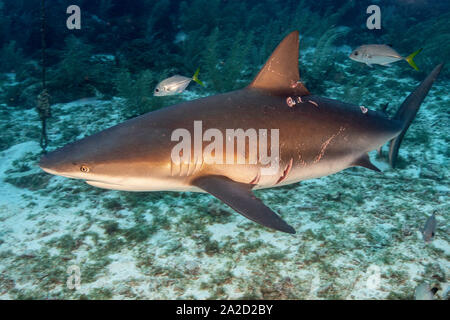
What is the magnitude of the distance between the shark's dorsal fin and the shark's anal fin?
1.17 meters

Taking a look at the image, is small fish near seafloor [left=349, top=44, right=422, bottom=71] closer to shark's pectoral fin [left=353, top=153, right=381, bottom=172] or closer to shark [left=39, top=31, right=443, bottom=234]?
shark [left=39, top=31, right=443, bottom=234]

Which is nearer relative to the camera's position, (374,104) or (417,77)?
(374,104)

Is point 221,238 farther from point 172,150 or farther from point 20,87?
point 20,87

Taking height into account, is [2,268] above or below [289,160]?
below

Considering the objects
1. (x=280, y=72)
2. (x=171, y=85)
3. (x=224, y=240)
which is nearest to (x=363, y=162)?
(x=280, y=72)

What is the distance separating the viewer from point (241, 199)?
88.3 inches

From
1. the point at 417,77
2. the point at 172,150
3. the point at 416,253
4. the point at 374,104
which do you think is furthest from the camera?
the point at 417,77

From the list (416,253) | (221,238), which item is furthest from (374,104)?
(221,238)

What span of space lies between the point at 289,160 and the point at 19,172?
4774 mm

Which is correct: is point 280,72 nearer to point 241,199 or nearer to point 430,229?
point 241,199

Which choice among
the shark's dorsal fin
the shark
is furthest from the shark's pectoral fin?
the shark's dorsal fin

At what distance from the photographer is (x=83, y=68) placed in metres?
8.55

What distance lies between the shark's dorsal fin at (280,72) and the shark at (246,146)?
11mm

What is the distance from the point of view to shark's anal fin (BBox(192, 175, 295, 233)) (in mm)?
2049
